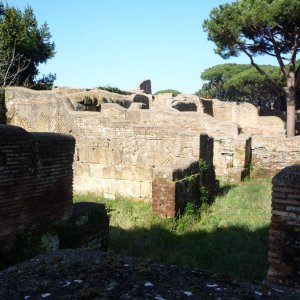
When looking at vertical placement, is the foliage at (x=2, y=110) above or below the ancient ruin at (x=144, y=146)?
above

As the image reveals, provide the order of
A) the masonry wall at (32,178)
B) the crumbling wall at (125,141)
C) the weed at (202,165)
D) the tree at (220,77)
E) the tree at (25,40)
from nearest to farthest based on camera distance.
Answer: the masonry wall at (32,178) < the weed at (202,165) < the crumbling wall at (125,141) < the tree at (25,40) < the tree at (220,77)

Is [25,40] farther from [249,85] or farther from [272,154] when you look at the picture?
[249,85]

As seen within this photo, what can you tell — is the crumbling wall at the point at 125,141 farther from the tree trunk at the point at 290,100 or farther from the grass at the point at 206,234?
the tree trunk at the point at 290,100

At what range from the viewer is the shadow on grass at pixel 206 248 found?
5.77 meters

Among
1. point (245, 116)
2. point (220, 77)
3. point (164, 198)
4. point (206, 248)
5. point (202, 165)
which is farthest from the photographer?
point (220, 77)

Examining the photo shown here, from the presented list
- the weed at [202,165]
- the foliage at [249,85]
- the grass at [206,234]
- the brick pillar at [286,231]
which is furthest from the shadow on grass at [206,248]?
the foliage at [249,85]

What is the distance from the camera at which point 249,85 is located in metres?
36.8

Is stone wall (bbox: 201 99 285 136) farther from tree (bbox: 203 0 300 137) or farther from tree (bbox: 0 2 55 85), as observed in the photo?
tree (bbox: 0 2 55 85)

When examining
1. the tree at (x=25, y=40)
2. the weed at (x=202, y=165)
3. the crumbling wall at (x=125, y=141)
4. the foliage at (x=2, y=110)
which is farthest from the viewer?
the tree at (x=25, y=40)

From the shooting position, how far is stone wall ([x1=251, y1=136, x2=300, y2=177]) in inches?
468

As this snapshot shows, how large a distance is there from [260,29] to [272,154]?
8467 millimetres

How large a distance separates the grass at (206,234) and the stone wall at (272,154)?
8.85 ft

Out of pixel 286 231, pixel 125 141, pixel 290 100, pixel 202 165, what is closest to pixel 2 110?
pixel 125 141

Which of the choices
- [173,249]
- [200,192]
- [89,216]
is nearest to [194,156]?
[200,192]
